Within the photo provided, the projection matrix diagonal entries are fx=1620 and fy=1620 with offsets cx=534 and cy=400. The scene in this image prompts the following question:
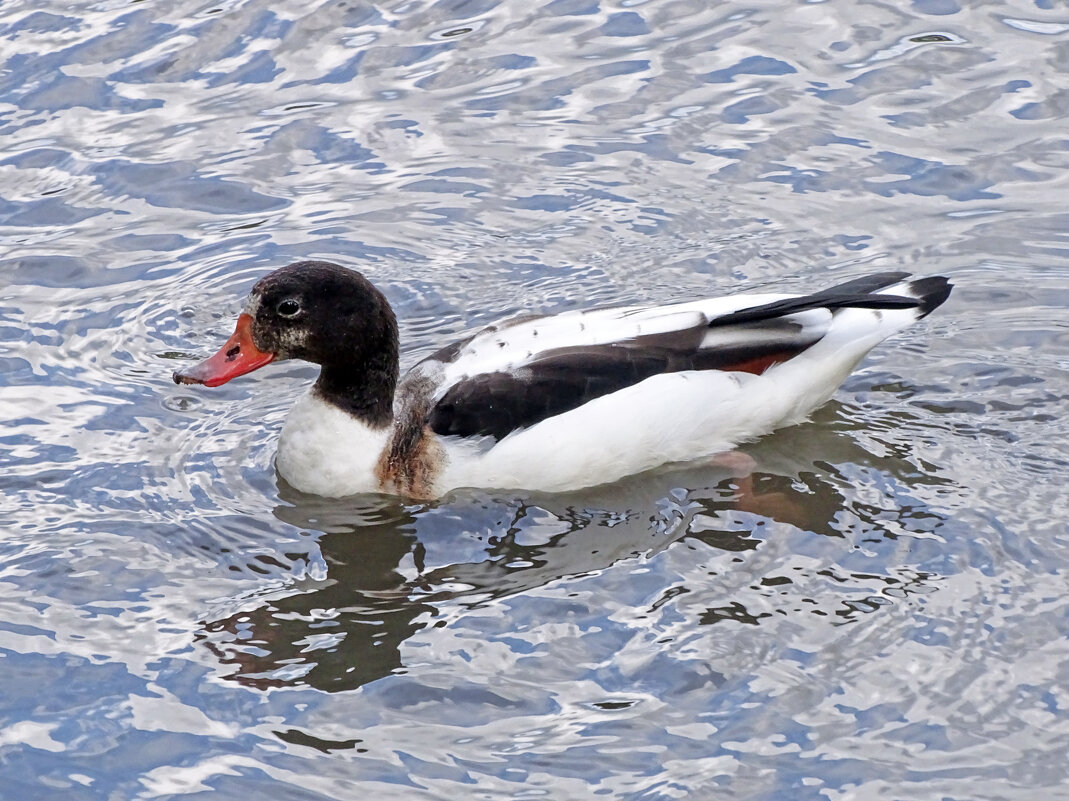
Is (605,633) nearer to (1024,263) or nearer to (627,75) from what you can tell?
(1024,263)

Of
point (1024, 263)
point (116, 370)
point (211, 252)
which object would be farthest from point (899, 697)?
point (211, 252)

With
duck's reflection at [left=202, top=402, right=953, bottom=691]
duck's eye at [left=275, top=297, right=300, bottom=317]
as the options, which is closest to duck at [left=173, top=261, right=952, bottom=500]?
duck's eye at [left=275, top=297, right=300, bottom=317]

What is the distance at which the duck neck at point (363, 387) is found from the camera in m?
8.61

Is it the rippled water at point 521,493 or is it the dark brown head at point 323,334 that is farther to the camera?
the dark brown head at point 323,334

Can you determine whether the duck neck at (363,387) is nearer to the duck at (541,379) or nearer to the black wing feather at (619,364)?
the duck at (541,379)

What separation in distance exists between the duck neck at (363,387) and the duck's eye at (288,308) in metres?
0.38

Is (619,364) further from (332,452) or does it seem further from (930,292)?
(930,292)

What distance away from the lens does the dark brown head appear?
332 inches

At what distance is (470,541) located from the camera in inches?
322

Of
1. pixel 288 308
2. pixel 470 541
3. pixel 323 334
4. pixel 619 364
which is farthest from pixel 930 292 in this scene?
pixel 288 308

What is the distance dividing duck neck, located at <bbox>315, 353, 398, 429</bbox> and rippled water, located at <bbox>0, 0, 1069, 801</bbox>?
1.59ft

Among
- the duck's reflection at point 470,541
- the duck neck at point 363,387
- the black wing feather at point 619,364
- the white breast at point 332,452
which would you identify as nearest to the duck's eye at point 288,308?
the duck neck at point 363,387

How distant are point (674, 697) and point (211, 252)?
5.47m

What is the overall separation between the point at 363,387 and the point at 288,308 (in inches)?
23.1
